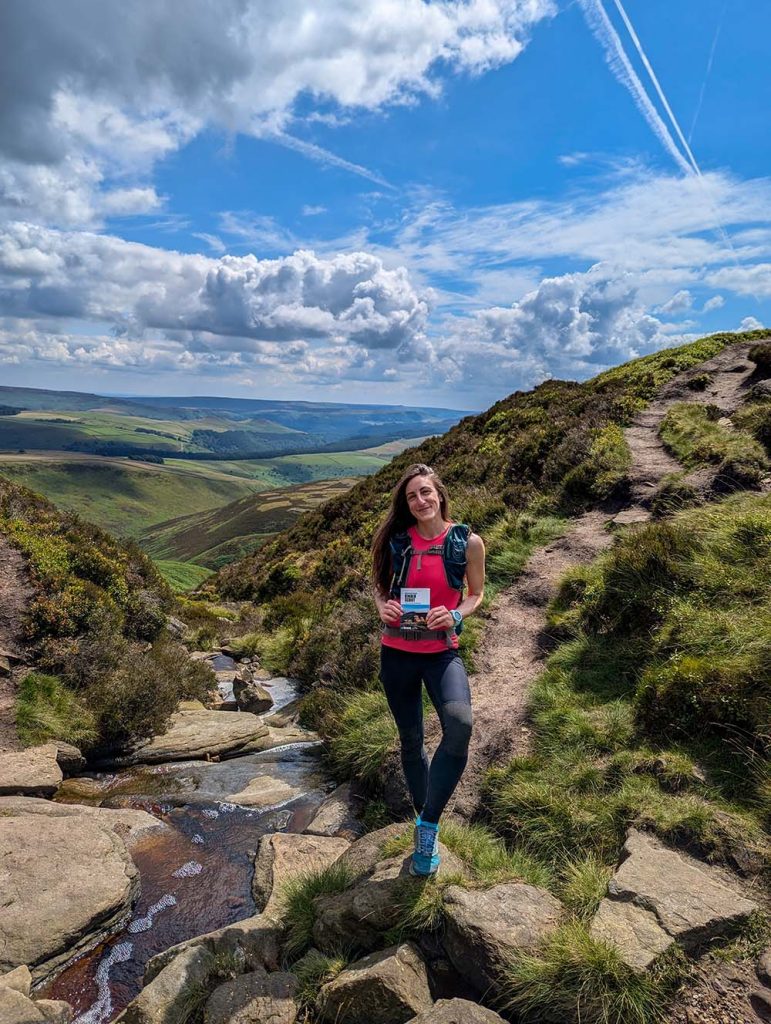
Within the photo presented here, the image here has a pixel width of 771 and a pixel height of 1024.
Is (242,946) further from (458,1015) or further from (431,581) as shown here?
(431,581)

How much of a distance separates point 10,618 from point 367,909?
9.46 metres

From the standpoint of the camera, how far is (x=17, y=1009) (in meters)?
4.35

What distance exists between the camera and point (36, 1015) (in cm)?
439

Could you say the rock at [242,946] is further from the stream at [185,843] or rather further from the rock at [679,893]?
the rock at [679,893]

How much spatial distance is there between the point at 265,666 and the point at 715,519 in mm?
12795

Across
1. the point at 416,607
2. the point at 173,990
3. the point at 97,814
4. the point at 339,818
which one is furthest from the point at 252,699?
the point at 416,607

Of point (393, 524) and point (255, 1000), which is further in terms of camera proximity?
point (393, 524)

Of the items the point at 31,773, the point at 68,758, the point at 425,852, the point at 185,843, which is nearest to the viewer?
the point at 425,852

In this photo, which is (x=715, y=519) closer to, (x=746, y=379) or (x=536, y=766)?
(x=536, y=766)

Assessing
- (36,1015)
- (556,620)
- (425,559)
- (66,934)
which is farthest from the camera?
(556,620)

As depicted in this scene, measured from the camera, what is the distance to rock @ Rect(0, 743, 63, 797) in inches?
294

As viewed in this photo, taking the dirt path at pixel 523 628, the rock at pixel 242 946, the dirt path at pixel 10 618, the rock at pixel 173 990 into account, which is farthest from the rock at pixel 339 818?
the dirt path at pixel 10 618

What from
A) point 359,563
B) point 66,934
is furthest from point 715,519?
point 359,563

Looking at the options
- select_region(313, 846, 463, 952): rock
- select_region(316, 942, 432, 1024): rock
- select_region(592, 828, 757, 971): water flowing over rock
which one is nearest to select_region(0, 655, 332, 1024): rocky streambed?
select_region(313, 846, 463, 952): rock
